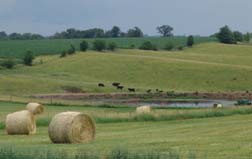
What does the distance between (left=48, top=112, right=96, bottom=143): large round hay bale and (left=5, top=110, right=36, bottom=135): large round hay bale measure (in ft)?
14.6

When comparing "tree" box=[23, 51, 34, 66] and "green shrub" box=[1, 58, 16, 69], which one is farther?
"tree" box=[23, 51, 34, 66]

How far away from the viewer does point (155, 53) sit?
117750 mm

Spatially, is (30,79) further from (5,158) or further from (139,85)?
(5,158)

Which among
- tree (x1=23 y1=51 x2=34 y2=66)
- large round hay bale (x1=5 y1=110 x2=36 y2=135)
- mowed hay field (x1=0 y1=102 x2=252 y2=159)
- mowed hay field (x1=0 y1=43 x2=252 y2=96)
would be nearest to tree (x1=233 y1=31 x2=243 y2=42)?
mowed hay field (x1=0 y1=43 x2=252 y2=96)

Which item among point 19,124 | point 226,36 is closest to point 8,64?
point 226,36

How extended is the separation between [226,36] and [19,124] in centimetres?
11677

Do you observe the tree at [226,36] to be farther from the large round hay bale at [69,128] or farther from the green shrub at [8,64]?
the large round hay bale at [69,128]

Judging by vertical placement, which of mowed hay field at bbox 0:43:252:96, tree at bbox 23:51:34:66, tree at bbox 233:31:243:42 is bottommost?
mowed hay field at bbox 0:43:252:96

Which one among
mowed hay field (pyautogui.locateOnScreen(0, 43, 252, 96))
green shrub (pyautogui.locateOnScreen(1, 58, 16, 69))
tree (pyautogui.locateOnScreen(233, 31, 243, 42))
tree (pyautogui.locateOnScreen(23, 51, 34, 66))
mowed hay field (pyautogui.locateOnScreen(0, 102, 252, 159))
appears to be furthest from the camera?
tree (pyautogui.locateOnScreen(233, 31, 243, 42))

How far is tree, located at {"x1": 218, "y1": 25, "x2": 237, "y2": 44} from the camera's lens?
142875 mm

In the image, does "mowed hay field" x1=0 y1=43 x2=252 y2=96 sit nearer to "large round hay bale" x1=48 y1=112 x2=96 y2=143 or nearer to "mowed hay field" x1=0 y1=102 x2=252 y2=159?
"mowed hay field" x1=0 y1=102 x2=252 y2=159

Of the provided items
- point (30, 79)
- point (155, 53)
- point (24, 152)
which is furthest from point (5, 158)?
point (155, 53)

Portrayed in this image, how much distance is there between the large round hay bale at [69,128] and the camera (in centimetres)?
2466

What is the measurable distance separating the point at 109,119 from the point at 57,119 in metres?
12.0
